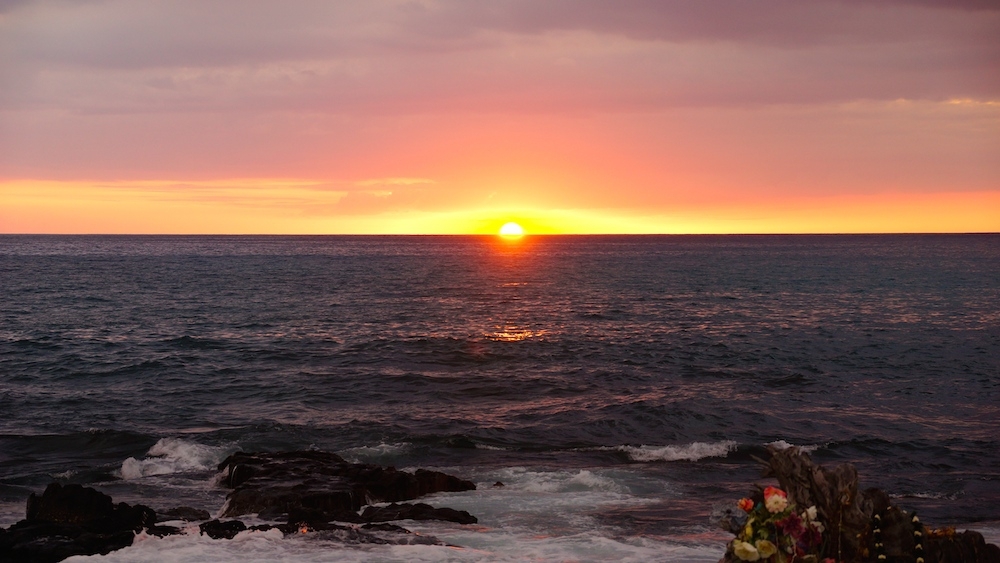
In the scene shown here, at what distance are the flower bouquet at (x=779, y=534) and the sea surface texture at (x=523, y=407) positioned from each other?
6181mm

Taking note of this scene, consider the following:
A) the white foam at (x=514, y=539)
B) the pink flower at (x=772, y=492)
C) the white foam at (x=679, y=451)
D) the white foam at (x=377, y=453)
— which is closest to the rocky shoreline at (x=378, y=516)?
the pink flower at (x=772, y=492)

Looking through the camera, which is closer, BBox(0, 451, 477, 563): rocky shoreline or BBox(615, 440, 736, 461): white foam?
BBox(0, 451, 477, 563): rocky shoreline

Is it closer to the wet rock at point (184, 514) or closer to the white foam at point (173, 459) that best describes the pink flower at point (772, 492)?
the wet rock at point (184, 514)

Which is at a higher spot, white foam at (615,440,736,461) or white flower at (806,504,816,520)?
white flower at (806,504,816,520)

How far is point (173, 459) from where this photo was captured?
1017 inches

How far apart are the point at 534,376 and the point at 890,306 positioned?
4887cm

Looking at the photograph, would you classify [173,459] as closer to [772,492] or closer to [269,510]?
[269,510]

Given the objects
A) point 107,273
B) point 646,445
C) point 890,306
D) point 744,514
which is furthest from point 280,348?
point 107,273

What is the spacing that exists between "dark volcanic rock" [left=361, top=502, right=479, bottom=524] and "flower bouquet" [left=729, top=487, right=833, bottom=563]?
31.0ft

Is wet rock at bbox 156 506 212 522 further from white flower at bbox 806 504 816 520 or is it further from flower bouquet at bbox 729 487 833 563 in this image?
white flower at bbox 806 504 816 520

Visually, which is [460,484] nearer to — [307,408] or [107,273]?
[307,408]

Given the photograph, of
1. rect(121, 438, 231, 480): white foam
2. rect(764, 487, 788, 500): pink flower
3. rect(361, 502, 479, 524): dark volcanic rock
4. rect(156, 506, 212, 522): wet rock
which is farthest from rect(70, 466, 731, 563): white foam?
rect(121, 438, 231, 480): white foam

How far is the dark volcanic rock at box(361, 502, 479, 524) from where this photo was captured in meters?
18.8

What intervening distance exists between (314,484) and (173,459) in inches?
299
